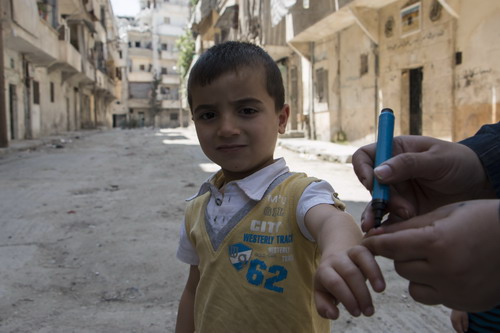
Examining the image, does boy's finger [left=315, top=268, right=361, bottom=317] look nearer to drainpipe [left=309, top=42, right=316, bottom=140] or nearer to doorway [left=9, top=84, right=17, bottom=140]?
drainpipe [left=309, top=42, right=316, bottom=140]

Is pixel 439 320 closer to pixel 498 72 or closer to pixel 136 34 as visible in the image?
pixel 498 72

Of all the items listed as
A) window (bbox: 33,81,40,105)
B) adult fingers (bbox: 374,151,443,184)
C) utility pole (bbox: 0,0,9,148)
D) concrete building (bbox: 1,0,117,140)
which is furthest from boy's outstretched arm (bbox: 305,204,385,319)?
window (bbox: 33,81,40,105)

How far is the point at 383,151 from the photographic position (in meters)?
0.81

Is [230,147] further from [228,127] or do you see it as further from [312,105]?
[312,105]

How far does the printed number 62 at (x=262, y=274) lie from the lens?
1115 mm

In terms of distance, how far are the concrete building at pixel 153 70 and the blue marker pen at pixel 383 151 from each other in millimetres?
48558

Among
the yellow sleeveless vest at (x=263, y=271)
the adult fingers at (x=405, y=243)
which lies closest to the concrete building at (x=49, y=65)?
the yellow sleeveless vest at (x=263, y=271)

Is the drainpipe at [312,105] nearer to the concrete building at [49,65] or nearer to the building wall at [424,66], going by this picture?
the building wall at [424,66]

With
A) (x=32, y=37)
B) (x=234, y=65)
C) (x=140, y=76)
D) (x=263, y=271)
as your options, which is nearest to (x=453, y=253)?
(x=263, y=271)

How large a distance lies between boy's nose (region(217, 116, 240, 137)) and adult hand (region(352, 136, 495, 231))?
38 cm

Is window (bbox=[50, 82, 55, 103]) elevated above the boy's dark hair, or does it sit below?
above

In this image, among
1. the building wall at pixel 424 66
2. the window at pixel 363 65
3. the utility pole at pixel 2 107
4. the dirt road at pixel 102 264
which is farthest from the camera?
the window at pixel 363 65

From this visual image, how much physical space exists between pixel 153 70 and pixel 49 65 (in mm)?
34177

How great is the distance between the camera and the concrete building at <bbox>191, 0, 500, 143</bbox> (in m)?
7.13
